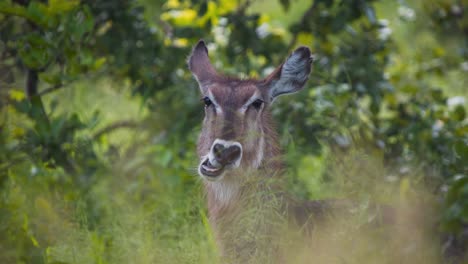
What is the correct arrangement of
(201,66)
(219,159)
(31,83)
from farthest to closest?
(31,83) < (201,66) < (219,159)

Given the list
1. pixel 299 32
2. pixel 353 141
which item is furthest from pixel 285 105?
pixel 353 141

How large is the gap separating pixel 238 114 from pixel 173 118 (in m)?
2.33

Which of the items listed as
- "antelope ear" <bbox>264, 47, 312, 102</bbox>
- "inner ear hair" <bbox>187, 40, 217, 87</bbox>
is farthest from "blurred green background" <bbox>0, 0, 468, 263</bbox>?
"inner ear hair" <bbox>187, 40, 217, 87</bbox>

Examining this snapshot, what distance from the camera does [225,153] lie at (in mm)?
4082

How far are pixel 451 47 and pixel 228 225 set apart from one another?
365 centimetres

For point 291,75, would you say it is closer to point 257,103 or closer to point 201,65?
point 257,103

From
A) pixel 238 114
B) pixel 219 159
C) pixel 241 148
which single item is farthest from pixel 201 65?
pixel 219 159

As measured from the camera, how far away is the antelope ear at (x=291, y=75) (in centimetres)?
Result: 462

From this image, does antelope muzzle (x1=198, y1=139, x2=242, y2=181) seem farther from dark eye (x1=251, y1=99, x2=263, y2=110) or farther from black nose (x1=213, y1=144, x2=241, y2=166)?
dark eye (x1=251, y1=99, x2=263, y2=110)

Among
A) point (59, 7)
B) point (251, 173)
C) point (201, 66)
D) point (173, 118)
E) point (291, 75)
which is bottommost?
point (173, 118)

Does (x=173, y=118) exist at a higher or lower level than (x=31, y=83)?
lower

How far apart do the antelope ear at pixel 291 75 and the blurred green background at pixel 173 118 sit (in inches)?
17.3

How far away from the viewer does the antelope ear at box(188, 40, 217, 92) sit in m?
4.87

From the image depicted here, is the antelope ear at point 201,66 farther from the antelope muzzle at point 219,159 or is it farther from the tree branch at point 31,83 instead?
the tree branch at point 31,83
